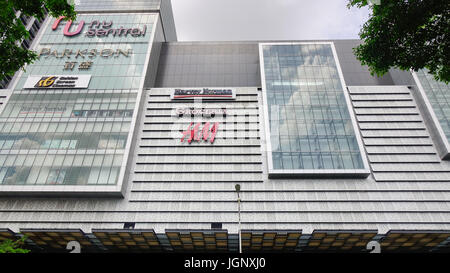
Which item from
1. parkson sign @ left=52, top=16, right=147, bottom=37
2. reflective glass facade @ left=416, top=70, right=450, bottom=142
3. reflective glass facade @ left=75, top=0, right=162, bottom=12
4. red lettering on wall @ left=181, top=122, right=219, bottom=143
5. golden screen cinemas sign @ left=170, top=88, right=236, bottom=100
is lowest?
red lettering on wall @ left=181, top=122, right=219, bottom=143

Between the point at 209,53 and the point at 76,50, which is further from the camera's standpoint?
the point at 209,53

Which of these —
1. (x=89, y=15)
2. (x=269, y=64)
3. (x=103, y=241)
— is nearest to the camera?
(x=103, y=241)

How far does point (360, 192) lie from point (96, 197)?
33.8m

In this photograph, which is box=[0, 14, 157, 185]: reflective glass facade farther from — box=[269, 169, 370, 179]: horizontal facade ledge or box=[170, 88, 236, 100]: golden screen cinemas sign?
box=[269, 169, 370, 179]: horizontal facade ledge

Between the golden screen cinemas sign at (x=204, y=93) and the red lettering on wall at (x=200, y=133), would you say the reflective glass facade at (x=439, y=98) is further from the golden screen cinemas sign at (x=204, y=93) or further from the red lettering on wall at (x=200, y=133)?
the red lettering on wall at (x=200, y=133)

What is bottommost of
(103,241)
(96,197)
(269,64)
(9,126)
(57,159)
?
(103,241)

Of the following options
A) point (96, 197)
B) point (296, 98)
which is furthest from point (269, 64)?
point (96, 197)

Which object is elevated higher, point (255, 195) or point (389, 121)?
point (389, 121)

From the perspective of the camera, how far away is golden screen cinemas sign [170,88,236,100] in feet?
131

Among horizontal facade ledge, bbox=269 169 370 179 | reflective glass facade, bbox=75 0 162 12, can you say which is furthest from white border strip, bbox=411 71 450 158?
reflective glass facade, bbox=75 0 162 12

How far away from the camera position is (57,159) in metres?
31.2

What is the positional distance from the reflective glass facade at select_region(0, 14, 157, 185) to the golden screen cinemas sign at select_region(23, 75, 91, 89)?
2.27ft

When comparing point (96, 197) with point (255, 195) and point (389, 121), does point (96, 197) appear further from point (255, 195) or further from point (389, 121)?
point (389, 121)

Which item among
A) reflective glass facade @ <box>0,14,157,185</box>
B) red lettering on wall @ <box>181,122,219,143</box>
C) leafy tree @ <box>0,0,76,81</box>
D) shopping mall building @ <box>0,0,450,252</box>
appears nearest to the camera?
leafy tree @ <box>0,0,76,81</box>
